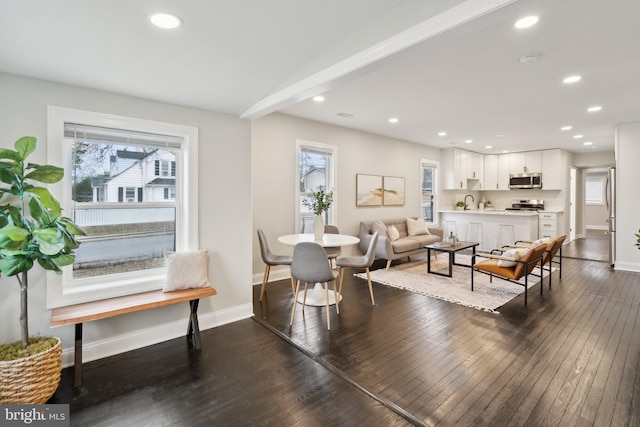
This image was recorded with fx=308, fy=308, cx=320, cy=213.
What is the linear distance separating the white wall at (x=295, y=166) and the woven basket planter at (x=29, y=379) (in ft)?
9.19

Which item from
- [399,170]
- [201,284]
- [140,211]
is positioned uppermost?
[399,170]

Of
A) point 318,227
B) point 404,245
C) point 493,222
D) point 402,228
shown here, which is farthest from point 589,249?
point 318,227


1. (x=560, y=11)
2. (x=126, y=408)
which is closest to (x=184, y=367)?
(x=126, y=408)

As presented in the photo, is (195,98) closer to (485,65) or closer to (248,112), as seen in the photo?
(248,112)

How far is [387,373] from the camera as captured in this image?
7.84 ft

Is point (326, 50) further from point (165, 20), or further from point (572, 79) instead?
point (572, 79)

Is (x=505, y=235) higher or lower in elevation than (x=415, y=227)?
lower

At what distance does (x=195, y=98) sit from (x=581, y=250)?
9018mm

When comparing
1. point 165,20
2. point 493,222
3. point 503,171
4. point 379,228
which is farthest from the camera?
point 503,171

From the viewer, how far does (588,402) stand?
204 cm

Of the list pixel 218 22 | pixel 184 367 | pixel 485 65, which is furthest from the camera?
pixel 485 65

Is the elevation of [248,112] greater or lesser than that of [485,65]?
lesser

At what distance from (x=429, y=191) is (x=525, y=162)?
116 inches

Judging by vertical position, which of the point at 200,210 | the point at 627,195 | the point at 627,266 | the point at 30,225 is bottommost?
the point at 627,266
